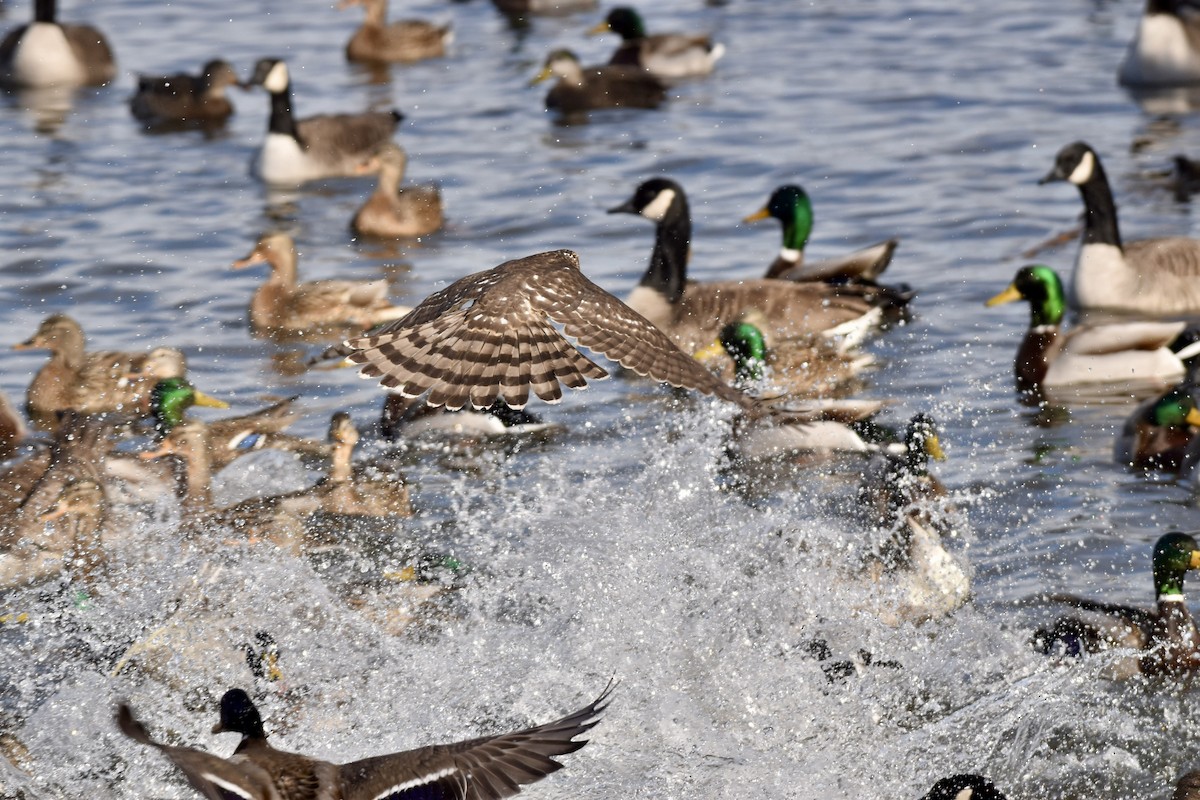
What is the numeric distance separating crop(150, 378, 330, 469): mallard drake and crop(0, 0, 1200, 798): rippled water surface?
209 millimetres

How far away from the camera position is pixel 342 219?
13.2 metres

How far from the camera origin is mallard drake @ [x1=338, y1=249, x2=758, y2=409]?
19.2ft

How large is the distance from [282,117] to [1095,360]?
7.00 m

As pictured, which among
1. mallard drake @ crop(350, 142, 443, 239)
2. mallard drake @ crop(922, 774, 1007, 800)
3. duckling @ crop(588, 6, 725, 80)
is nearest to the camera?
mallard drake @ crop(922, 774, 1007, 800)

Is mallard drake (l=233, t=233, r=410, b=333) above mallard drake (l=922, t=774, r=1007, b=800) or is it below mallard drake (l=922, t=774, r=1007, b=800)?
below

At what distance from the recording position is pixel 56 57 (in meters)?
16.6

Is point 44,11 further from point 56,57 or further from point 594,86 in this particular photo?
point 594,86

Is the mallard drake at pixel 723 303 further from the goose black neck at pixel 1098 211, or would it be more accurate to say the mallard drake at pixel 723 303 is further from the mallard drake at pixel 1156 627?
the mallard drake at pixel 1156 627

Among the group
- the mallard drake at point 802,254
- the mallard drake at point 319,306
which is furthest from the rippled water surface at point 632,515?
the mallard drake at point 802,254

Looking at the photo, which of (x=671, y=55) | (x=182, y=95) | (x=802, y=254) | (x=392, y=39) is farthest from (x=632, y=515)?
(x=392, y=39)

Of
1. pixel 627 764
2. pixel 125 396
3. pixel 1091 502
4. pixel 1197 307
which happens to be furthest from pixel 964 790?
pixel 1197 307

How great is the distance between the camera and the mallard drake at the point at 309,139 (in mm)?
13805

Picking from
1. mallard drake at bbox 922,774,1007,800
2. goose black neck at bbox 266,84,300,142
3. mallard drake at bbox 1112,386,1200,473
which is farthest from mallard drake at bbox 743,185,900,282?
mallard drake at bbox 922,774,1007,800

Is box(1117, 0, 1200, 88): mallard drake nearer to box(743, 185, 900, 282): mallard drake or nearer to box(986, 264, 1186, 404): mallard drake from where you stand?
box(743, 185, 900, 282): mallard drake
